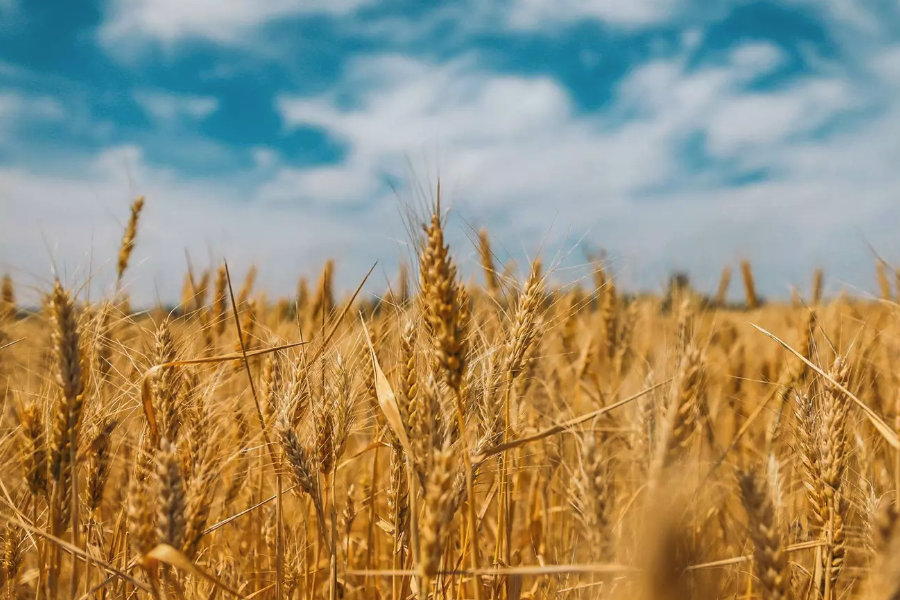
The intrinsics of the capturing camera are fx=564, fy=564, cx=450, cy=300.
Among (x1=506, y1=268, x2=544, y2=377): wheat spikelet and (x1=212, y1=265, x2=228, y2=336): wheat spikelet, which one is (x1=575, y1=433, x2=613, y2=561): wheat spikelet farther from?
(x1=212, y1=265, x2=228, y2=336): wheat spikelet

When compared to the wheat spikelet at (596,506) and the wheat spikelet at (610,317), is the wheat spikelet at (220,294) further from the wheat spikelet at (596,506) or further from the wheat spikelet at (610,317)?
the wheat spikelet at (596,506)

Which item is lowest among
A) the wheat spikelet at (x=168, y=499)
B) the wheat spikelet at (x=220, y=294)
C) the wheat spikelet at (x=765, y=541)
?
the wheat spikelet at (x=765, y=541)

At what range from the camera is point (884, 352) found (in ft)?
11.9

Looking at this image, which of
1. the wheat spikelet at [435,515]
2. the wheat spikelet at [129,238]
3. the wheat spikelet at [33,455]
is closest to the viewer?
the wheat spikelet at [435,515]

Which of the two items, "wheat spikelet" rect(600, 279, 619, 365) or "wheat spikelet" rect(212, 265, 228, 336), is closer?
"wheat spikelet" rect(212, 265, 228, 336)

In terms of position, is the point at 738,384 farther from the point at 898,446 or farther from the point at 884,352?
the point at 898,446

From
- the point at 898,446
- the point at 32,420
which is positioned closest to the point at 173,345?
the point at 32,420

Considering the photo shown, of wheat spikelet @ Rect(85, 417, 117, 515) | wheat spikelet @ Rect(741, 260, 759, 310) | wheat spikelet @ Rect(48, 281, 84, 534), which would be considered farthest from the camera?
wheat spikelet @ Rect(741, 260, 759, 310)

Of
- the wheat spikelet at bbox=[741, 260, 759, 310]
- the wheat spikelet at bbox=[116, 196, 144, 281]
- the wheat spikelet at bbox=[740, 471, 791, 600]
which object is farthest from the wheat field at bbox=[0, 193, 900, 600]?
the wheat spikelet at bbox=[741, 260, 759, 310]

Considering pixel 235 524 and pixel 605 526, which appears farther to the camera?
pixel 235 524

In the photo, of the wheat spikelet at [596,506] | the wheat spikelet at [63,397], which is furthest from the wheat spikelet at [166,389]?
the wheat spikelet at [596,506]

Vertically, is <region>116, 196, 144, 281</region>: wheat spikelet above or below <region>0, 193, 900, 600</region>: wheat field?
above

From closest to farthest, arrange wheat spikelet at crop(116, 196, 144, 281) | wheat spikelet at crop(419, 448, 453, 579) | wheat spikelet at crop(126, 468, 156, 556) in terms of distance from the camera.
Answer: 1. wheat spikelet at crop(419, 448, 453, 579)
2. wheat spikelet at crop(126, 468, 156, 556)
3. wheat spikelet at crop(116, 196, 144, 281)

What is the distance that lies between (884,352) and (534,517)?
2.67 m
